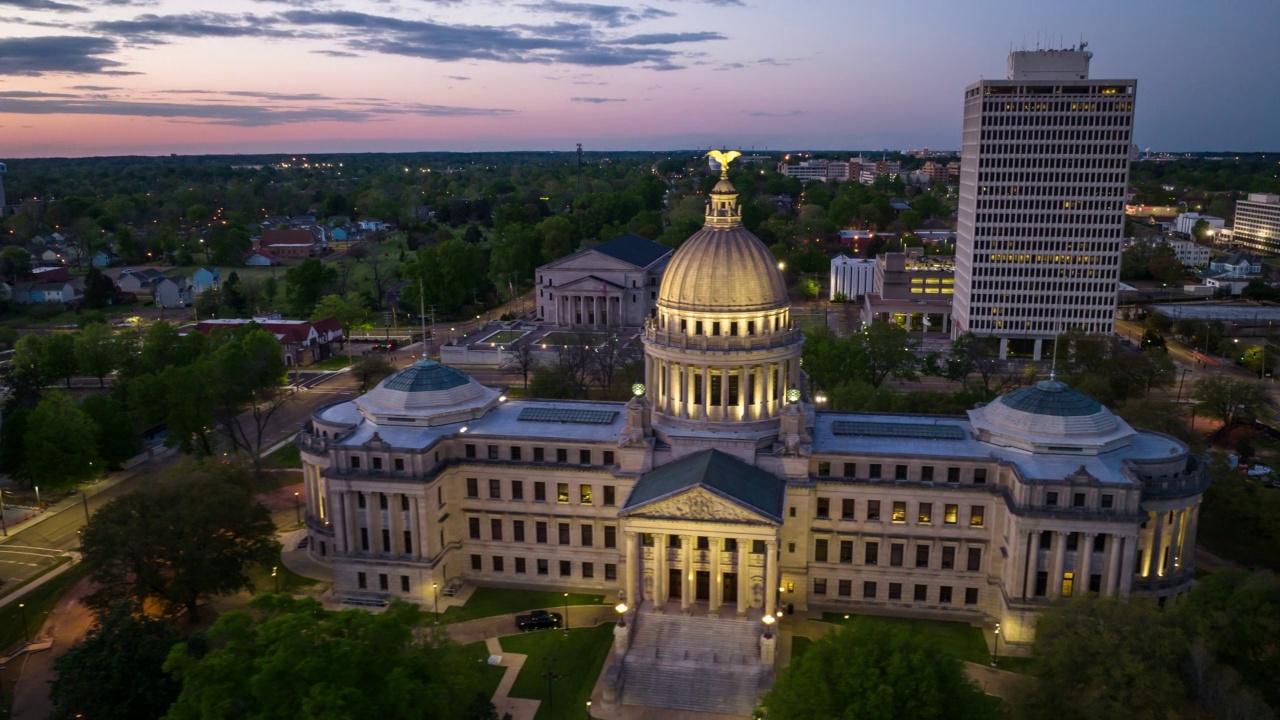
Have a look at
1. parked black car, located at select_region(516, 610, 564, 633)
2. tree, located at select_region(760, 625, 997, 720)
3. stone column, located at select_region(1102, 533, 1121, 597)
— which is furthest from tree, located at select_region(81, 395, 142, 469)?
stone column, located at select_region(1102, 533, 1121, 597)

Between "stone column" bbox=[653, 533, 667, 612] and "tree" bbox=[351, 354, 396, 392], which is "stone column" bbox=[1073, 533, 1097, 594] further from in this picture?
"tree" bbox=[351, 354, 396, 392]

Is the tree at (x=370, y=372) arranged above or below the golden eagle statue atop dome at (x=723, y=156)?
below

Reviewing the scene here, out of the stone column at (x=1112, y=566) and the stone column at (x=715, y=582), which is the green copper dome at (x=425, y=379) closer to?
the stone column at (x=715, y=582)

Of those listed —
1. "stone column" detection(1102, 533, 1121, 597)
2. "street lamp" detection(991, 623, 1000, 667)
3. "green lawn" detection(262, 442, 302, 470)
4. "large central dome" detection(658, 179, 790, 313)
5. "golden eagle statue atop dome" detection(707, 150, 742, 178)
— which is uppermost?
"golden eagle statue atop dome" detection(707, 150, 742, 178)

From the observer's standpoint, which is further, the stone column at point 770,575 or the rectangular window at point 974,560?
the rectangular window at point 974,560

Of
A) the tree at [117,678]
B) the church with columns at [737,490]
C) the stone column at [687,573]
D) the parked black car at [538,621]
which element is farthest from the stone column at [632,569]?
the tree at [117,678]

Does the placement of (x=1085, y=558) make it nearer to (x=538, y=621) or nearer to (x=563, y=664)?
(x=563, y=664)
